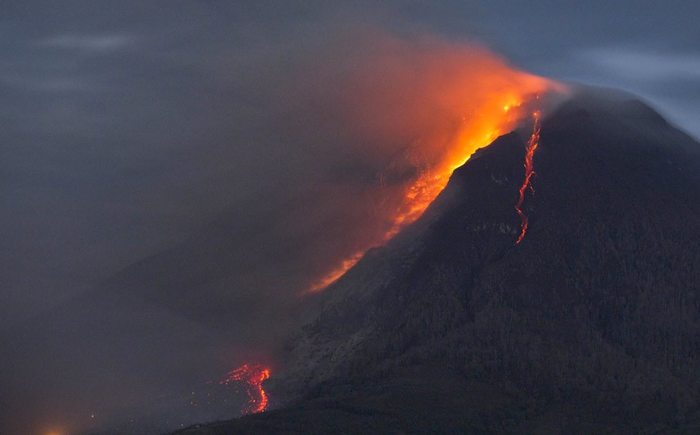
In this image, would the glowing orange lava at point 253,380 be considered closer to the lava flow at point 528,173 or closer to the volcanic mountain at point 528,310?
the volcanic mountain at point 528,310

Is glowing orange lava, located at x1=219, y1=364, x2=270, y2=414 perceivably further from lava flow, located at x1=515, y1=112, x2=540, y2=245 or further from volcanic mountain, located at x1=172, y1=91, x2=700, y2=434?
lava flow, located at x1=515, y1=112, x2=540, y2=245

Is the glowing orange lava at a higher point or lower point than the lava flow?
lower

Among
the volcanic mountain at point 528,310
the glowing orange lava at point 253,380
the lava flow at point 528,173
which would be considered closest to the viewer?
the volcanic mountain at point 528,310

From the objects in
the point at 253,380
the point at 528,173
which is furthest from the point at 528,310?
the point at 253,380

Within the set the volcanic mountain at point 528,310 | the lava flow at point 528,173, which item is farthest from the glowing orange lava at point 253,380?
the lava flow at point 528,173

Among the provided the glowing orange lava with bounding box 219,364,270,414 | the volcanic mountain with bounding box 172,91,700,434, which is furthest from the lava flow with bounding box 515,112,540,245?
the glowing orange lava with bounding box 219,364,270,414

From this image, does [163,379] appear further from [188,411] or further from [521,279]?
[521,279]

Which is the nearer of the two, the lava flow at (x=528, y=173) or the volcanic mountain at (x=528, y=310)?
the volcanic mountain at (x=528, y=310)
